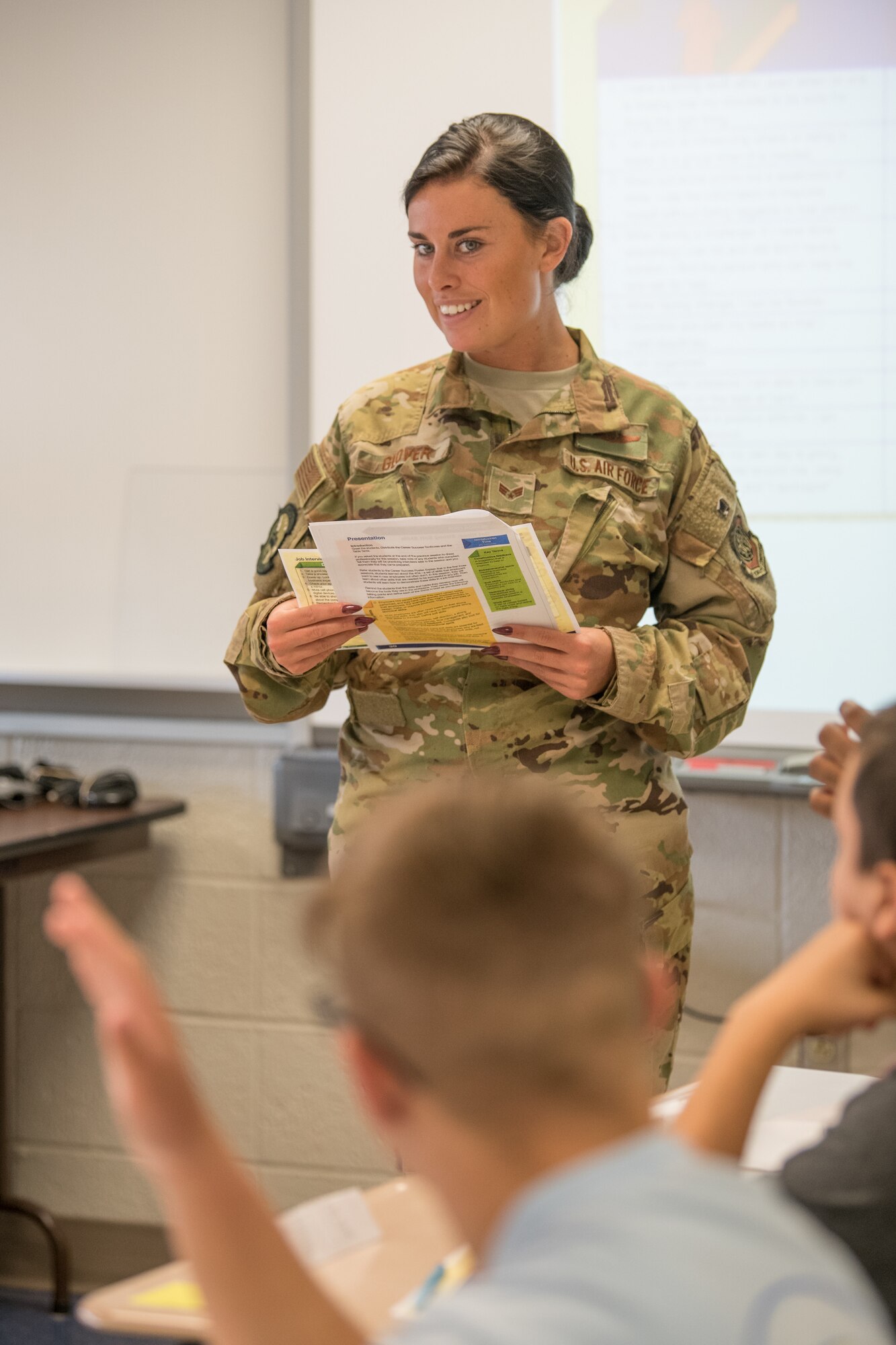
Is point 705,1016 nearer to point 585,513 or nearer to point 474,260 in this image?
point 585,513

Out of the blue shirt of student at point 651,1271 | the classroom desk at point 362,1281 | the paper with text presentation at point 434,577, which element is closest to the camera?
the blue shirt of student at point 651,1271

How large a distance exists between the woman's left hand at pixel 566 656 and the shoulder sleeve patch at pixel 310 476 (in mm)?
346

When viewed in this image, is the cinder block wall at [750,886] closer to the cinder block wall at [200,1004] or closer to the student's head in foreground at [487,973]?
the cinder block wall at [200,1004]

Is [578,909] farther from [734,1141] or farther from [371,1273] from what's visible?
[371,1273]

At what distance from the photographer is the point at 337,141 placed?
2.71 m

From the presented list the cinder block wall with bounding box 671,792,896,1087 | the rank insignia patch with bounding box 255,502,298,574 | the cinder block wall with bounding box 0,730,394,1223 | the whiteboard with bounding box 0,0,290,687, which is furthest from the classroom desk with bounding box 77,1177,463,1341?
the whiteboard with bounding box 0,0,290,687

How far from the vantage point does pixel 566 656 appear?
1649mm

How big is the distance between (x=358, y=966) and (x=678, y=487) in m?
1.26

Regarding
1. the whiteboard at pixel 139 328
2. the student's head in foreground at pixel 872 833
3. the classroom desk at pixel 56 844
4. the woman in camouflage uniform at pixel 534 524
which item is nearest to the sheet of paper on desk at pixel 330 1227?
the student's head in foreground at pixel 872 833

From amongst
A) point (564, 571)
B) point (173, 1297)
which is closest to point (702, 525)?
point (564, 571)


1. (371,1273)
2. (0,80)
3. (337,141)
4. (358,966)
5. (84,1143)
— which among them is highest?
(0,80)

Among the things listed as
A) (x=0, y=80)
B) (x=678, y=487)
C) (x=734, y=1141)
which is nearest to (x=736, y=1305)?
(x=734, y=1141)

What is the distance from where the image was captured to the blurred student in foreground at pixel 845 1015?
2.73 ft

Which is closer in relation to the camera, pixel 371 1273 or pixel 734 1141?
pixel 734 1141
